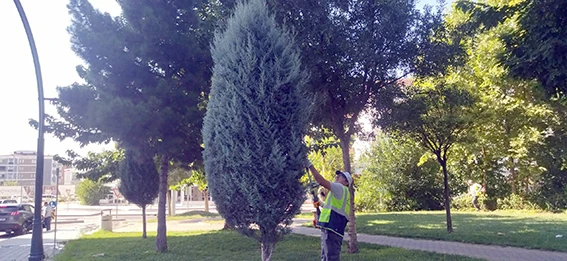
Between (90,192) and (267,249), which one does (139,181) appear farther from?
(90,192)

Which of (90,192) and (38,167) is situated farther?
(90,192)

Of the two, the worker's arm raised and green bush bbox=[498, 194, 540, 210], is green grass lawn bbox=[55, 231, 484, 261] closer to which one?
the worker's arm raised

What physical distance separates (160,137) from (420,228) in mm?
9336

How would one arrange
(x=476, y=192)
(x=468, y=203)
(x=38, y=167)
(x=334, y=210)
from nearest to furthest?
(x=334, y=210) → (x=38, y=167) → (x=476, y=192) → (x=468, y=203)

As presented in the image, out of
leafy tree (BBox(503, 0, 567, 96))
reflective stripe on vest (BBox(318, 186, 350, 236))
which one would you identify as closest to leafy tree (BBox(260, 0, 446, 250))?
leafy tree (BBox(503, 0, 567, 96))

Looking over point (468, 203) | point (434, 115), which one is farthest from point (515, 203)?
point (434, 115)

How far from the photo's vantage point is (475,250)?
420 inches

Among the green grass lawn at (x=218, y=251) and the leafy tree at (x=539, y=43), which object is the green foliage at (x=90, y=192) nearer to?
the green grass lawn at (x=218, y=251)

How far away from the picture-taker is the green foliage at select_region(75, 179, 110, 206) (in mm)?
59688

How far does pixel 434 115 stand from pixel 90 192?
55.9 meters

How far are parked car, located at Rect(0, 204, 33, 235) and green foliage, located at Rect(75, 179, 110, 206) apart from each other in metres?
38.2

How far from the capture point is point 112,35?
1085 centimetres

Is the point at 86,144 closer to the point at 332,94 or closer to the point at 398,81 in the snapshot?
the point at 332,94

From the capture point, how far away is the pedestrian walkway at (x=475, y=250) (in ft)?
31.1
